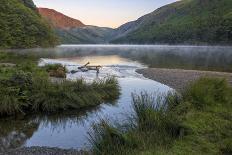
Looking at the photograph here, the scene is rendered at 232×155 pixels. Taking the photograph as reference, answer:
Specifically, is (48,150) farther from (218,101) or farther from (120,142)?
(218,101)

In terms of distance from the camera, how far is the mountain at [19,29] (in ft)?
431

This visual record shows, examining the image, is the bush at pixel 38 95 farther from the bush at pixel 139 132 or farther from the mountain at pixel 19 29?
the mountain at pixel 19 29

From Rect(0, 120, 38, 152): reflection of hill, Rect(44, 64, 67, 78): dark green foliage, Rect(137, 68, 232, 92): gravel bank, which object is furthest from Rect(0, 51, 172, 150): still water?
Rect(44, 64, 67, 78): dark green foliage

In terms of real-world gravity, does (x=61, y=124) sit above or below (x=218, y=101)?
below

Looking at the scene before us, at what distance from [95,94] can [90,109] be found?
2.07m

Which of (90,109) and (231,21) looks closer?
(90,109)

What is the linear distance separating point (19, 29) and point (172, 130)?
5403 inches

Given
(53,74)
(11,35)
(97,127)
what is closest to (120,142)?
(97,127)

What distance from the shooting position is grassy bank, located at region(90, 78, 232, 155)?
34.4 feet

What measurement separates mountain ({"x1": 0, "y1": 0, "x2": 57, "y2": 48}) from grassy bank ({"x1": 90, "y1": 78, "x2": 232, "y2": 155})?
114503 millimetres

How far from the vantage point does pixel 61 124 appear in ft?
63.8

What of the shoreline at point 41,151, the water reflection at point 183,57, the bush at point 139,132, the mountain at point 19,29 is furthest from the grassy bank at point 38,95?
the mountain at point 19,29

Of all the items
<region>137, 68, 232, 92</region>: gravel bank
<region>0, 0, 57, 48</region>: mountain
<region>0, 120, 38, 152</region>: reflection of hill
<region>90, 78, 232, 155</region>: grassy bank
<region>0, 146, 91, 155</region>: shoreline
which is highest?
<region>0, 0, 57, 48</region>: mountain

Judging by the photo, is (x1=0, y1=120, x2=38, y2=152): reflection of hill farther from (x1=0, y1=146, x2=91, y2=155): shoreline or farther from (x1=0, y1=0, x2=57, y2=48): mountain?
(x1=0, y1=0, x2=57, y2=48): mountain
